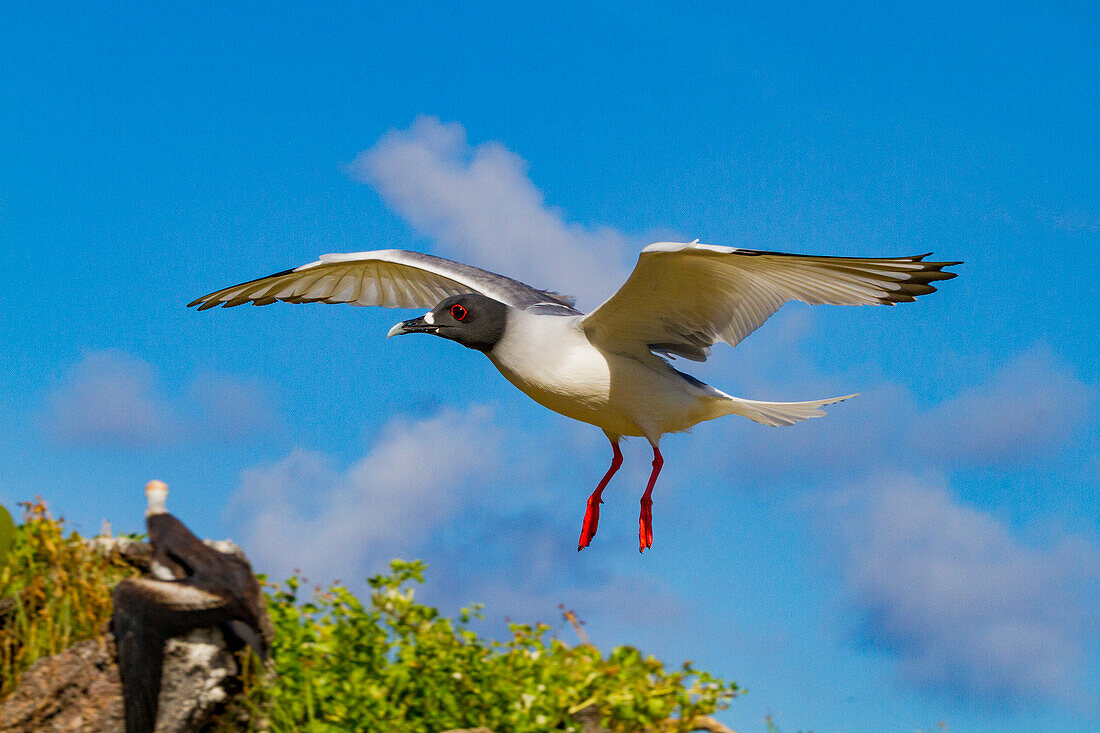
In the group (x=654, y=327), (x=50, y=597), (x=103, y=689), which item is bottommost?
(x=103, y=689)

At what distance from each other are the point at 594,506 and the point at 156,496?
4549 mm

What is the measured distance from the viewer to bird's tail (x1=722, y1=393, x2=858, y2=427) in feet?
28.9

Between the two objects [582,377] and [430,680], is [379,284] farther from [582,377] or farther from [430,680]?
[430,680]

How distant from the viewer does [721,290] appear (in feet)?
26.2

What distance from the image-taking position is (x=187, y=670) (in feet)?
17.2

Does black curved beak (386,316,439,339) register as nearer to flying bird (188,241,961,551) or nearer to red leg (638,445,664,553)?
flying bird (188,241,961,551)

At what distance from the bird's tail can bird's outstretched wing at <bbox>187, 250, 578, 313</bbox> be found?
Result: 83.4 inches

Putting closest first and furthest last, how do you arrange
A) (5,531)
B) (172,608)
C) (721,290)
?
(172,608)
(5,531)
(721,290)

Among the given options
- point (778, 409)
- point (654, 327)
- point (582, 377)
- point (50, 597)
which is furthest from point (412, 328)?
point (50, 597)

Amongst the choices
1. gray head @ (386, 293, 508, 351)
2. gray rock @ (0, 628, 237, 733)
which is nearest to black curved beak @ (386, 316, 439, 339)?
gray head @ (386, 293, 508, 351)

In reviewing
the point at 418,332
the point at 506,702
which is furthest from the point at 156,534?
the point at 418,332

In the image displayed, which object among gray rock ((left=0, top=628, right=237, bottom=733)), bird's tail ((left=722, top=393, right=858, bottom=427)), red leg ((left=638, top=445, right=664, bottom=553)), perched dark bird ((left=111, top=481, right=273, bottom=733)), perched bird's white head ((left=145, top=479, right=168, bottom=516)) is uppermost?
bird's tail ((left=722, top=393, right=858, bottom=427))

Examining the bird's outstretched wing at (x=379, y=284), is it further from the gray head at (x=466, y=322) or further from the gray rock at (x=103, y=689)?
the gray rock at (x=103, y=689)

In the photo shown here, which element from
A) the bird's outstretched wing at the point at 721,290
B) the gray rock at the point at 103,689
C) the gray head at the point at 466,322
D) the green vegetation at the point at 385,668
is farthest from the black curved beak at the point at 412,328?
the gray rock at the point at 103,689
